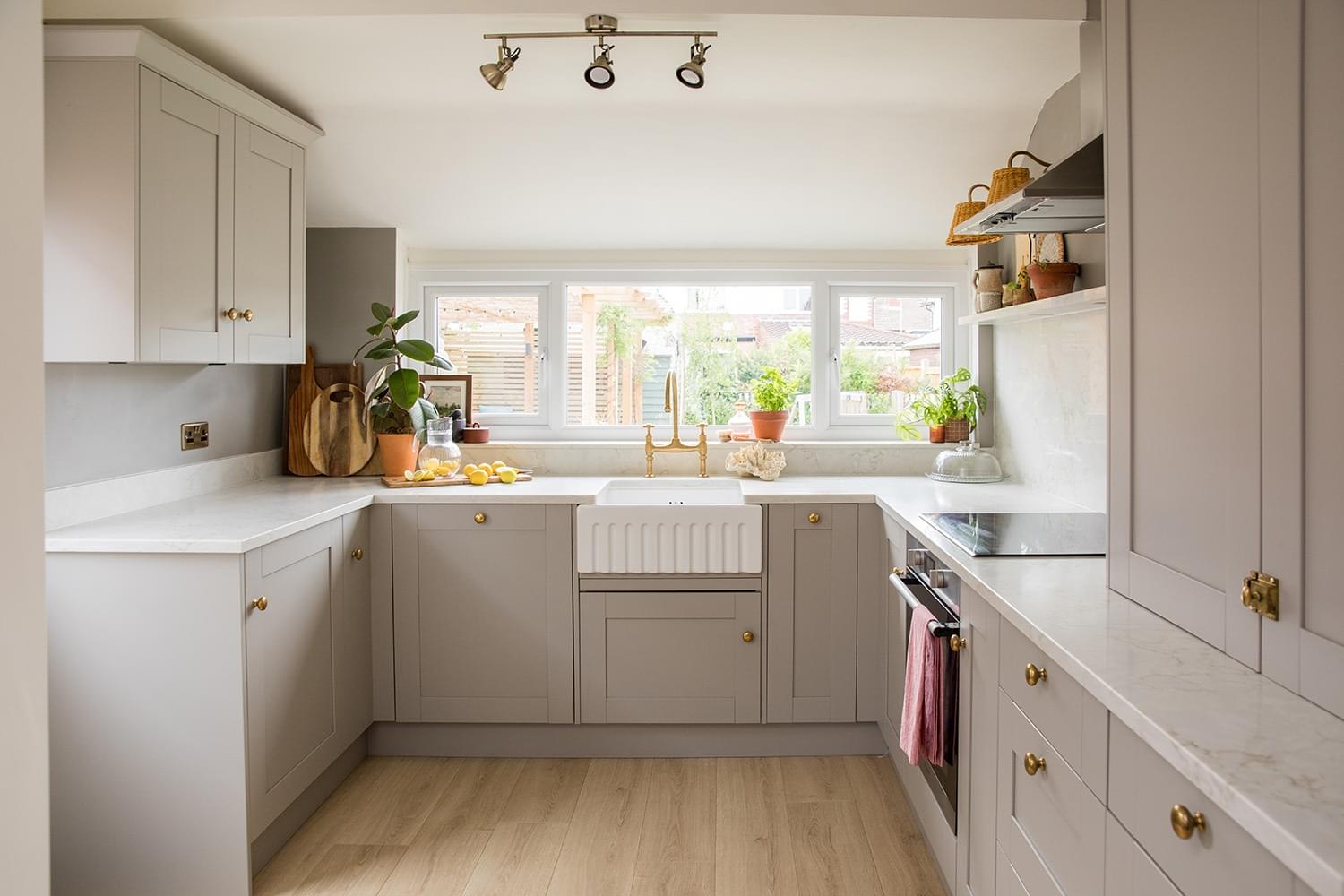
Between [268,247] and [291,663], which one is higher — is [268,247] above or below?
above

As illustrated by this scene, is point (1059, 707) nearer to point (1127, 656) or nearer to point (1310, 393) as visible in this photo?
point (1127, 656)

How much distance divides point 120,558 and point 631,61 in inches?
75.9

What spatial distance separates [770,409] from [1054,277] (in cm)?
131

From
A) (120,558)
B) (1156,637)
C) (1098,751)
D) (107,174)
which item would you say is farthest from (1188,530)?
(107,174)

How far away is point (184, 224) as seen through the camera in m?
2.54

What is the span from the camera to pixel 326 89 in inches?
115

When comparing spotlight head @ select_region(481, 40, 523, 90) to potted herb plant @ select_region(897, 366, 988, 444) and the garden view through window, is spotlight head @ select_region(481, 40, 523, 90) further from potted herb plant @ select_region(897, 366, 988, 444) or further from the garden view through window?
potted herb plant @ select_region(897, 366, 988, 444)

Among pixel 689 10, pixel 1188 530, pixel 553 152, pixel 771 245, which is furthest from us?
pixel 771 245

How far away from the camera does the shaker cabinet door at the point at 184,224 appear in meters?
2.39

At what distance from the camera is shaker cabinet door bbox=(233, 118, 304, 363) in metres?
2.81

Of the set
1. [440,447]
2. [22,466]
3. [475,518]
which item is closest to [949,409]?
[475,518]

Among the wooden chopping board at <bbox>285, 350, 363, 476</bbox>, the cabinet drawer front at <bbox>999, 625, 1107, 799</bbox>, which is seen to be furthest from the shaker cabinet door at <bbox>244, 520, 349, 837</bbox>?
the cabinet drawer front at <bbox>999, 625, 1107, 799</bbox>

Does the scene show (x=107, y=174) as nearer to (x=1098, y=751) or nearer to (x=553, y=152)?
(x=553, y=152)

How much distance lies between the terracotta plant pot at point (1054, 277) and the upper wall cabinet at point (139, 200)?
94.8 inches
